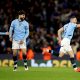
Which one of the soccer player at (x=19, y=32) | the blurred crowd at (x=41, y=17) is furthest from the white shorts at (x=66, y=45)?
the blurred crowd at (x=41, y=17)

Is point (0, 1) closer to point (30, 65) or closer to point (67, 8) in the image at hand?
point (67, 8)

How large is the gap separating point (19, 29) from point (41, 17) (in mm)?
9897

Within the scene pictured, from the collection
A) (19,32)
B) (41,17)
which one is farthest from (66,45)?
(41,17)

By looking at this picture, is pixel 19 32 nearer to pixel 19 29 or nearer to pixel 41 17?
pixel 19 29

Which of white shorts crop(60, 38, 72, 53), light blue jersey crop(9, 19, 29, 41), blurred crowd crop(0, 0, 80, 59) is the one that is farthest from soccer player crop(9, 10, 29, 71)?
blurred crowd crop(0, 0, 80, 59)

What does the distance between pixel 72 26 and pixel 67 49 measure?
884 mm

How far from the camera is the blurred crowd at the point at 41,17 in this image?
79.6ft

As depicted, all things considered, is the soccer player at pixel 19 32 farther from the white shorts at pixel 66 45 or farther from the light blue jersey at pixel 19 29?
the white shorts at pixel 66 45

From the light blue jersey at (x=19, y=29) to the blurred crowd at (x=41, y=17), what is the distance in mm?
6507

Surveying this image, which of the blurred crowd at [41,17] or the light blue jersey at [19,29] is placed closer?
the light blue jersey at [19,29]

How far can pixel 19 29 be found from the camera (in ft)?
55.9

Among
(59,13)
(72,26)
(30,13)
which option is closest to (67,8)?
(59,13)

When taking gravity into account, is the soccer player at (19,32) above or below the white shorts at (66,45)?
above

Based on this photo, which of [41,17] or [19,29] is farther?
[41,17]
